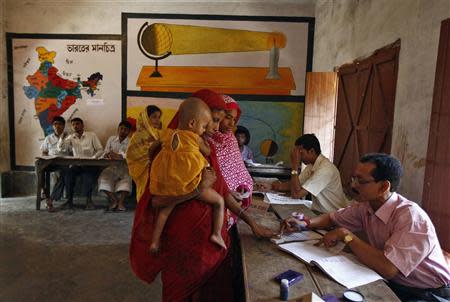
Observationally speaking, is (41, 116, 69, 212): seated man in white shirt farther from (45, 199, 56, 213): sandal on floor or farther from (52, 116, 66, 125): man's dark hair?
(45, 199, 56, 213): sandal on floor

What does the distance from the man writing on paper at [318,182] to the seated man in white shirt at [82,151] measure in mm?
3692

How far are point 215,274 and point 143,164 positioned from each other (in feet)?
2.57

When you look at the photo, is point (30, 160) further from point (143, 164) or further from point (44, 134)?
point (143, 164)

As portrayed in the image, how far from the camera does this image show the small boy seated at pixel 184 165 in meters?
1.51

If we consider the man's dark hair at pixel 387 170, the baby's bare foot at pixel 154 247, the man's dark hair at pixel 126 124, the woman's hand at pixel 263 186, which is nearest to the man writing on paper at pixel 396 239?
the man's dark hair at pixel 387 170

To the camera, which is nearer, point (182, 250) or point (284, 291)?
point (284, 291)

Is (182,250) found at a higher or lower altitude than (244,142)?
lower

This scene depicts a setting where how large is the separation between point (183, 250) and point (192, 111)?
0.66 meters

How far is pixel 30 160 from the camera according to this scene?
6230 mm

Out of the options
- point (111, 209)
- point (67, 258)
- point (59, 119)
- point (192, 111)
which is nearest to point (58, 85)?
point (59, 119)

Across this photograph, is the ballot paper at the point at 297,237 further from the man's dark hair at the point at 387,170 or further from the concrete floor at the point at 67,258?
the concrete floor at the point at 67,258

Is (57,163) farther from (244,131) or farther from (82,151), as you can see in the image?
(244,131)

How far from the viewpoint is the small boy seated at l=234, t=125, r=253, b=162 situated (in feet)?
18.2

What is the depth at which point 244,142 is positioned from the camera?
5.73 m
